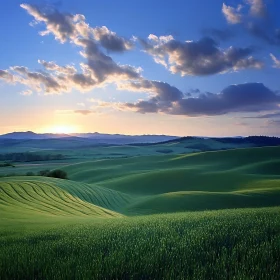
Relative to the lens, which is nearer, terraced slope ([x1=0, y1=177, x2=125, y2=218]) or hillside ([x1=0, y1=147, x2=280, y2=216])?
terraced slope ([x1=0, y1=177, x2=125, y2=218])

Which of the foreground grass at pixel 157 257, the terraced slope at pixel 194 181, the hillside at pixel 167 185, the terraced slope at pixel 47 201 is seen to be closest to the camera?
the foreground grass at pixel 157 257

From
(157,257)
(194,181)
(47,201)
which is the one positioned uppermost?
(157,257)

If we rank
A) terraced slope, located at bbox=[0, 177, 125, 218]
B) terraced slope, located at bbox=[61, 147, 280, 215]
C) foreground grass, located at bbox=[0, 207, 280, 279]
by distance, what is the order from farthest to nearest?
terraced slope, located at bbox=[61, 147, 280, 215], terraced slope, located at bbox=[0, 177, 125, 218], foreground grass, located at bbox=[0, 207, 280, 279]

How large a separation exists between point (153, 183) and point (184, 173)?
340 inches

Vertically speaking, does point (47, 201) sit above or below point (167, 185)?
above

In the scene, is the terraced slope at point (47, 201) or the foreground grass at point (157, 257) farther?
the terraced slope at point (47, 201)

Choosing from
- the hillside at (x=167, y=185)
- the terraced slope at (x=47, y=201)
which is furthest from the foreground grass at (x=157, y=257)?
the hillside at (x=167, y=185)

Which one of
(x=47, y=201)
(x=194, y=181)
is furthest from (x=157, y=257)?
(x=194, y=181)

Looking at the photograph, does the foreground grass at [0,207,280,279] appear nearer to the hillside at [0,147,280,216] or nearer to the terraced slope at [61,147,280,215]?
the hillside at [0,147,280,216]

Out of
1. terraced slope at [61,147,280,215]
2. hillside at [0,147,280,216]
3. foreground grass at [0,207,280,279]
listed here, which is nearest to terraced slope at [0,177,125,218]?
hillside at [0,147,280,216]

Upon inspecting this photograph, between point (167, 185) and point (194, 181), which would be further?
point (194, 181)

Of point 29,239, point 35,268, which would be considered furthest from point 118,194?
point 35,268

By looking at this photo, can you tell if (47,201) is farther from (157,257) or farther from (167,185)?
(167,185)

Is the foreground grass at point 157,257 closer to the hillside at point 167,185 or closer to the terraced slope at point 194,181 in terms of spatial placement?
the hillside at point 167,185
